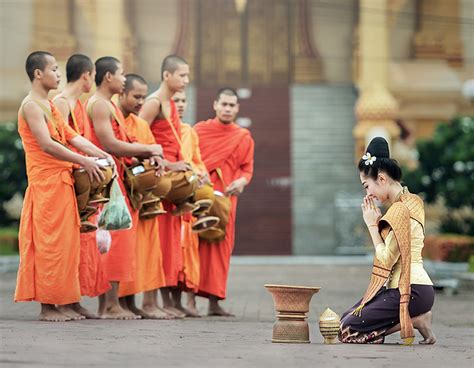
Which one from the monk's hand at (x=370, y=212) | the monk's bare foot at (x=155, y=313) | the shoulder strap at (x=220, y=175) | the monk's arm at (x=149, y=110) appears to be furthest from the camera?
the shoulder strap at (x=220, y=175)

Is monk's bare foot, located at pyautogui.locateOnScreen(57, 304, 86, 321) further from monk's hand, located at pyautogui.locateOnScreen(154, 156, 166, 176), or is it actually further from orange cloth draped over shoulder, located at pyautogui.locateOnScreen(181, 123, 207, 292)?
orange cloth draped over shoulder, located at pyautogui.locateOnScreen(181, 123, 207, 292)

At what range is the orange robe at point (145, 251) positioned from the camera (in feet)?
39.1

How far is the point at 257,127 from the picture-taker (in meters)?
30.3

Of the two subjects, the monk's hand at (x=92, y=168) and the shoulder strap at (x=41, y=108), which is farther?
the shoulder strap at (x=41, y=108)

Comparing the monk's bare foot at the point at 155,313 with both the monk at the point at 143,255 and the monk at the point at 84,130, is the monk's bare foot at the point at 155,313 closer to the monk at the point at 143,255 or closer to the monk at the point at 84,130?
the monk at the point at 143,255

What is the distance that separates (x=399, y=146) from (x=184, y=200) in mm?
18942

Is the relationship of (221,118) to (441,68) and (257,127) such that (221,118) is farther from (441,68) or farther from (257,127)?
(441,68)

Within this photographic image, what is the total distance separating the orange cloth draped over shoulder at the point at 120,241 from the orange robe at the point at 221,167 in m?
1.62

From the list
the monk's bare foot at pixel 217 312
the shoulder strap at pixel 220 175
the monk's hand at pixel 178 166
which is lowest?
the monk's bare foot at pixel 217 312

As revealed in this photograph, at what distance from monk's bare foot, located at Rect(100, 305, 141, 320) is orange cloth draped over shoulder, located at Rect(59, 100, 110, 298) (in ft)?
0.50

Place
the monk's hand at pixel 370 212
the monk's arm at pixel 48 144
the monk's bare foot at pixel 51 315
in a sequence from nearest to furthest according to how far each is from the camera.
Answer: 1. the monk's hand at pixel 370 212
2. the monk's arm at pixel 48 144
3. the monk's bare foot at pixel 51 315

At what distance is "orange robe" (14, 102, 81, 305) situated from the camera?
11.0 metres

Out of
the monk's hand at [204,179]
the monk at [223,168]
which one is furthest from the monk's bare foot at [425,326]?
the monk at [223,168]

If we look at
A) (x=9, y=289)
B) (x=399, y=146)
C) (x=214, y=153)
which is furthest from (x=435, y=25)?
(x=214, y=153)
